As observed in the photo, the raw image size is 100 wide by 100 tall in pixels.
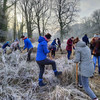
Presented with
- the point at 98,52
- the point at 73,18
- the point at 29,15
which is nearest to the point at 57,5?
the point at 73,18

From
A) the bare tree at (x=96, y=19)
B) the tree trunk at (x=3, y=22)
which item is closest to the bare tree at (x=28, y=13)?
the tree trunk at (x=3, y=22)

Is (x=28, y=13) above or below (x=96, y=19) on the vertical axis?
below

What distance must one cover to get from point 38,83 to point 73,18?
62.7ft

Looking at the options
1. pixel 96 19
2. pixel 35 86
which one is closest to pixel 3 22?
pixel 35 86

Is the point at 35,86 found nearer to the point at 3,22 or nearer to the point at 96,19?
the point at 3,22

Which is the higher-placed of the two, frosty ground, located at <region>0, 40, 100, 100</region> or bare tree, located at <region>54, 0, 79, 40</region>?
bare tree, located at <region>54, 0, 79, 40</region>

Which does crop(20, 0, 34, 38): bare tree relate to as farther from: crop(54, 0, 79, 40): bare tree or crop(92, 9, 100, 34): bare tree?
crop(92, 9, 100, 34): bare tree

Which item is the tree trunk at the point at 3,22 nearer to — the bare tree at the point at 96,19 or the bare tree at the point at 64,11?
the bare tree at the point at 64,11

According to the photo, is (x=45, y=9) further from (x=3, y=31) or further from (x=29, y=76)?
(x=29, y=76)

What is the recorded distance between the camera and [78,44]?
229 centimetres

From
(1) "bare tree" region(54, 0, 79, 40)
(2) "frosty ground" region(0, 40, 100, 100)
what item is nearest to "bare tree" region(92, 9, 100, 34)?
(1) "bare tree" region(54, 0, 79, 40)

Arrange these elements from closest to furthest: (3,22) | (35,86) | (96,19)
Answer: (35,86) < (3,22) < (96,19)

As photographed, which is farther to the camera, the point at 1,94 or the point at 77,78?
the point at 77,78

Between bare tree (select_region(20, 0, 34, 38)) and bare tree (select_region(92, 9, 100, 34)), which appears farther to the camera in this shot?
bare tree (select_region(92, 9, 100, 34))
